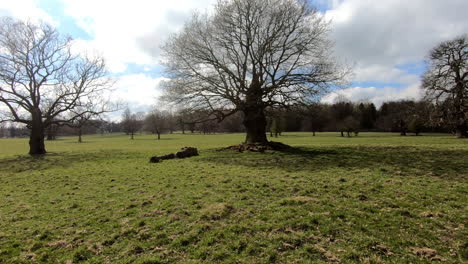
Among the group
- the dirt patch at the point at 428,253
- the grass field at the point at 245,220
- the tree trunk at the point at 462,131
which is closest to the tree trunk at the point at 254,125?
the grass field at the point at 245,220

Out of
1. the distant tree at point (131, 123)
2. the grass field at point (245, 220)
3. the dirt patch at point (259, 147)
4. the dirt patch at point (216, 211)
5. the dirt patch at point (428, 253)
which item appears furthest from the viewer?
the distant tree at point (131, 123)

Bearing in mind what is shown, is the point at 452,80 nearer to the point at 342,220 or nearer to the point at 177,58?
the point at 177,58

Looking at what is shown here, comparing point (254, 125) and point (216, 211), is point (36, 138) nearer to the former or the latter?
point (254, 125)

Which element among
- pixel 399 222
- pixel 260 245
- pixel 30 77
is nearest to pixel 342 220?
pixel 399 222

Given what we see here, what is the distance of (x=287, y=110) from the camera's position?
20.7 metres

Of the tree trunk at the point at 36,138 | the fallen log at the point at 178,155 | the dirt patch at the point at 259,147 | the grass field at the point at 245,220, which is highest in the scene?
the tree trunk at the point at 36,138

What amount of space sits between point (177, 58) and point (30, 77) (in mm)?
15239

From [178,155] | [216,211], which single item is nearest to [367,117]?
[178,155]

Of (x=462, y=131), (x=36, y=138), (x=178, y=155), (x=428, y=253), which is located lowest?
(x=428, y=253)

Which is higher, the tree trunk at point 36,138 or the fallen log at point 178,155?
the tree trunk at point 36,138

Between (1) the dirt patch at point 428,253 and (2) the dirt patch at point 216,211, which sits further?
(2) the dirt patch at point 216,211

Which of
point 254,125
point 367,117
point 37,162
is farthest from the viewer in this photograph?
point 367,117

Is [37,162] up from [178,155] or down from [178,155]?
down

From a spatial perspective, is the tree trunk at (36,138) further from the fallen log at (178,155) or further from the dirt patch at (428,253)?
the dirt patch at (428,253)
